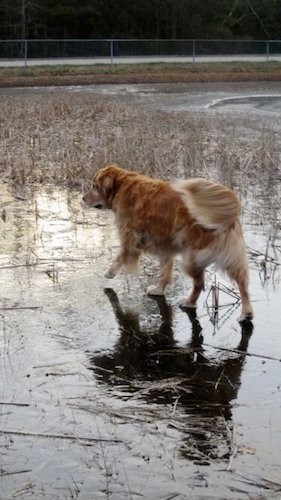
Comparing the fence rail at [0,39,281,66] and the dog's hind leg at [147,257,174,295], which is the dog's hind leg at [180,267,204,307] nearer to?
the dog's hind leg at [147,257,174,295]

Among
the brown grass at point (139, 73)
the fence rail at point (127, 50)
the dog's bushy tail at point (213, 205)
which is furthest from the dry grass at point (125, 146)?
the fence rail at point (127, 50)

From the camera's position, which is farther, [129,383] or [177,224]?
[177,224]

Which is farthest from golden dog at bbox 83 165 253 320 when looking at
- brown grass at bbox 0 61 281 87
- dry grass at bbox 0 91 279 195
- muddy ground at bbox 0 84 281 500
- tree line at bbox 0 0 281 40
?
tree line at bbox 0 0 281 40

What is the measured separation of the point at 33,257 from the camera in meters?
8.45

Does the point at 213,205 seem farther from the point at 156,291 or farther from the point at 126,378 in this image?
the point at 126,378

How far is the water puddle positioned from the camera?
4.48m

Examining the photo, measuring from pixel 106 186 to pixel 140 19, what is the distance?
1988 inches

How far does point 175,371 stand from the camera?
589cm

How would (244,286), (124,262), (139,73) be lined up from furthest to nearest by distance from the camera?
(139,73) < (124,262) < (244,286)

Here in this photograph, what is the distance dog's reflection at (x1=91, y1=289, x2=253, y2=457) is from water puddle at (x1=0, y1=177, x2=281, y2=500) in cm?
1

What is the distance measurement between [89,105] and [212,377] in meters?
17.9

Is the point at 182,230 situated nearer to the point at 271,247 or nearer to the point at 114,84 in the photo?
the point at 271,247

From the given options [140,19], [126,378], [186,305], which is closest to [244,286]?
[186,305]

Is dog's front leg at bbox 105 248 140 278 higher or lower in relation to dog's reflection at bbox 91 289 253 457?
higher
